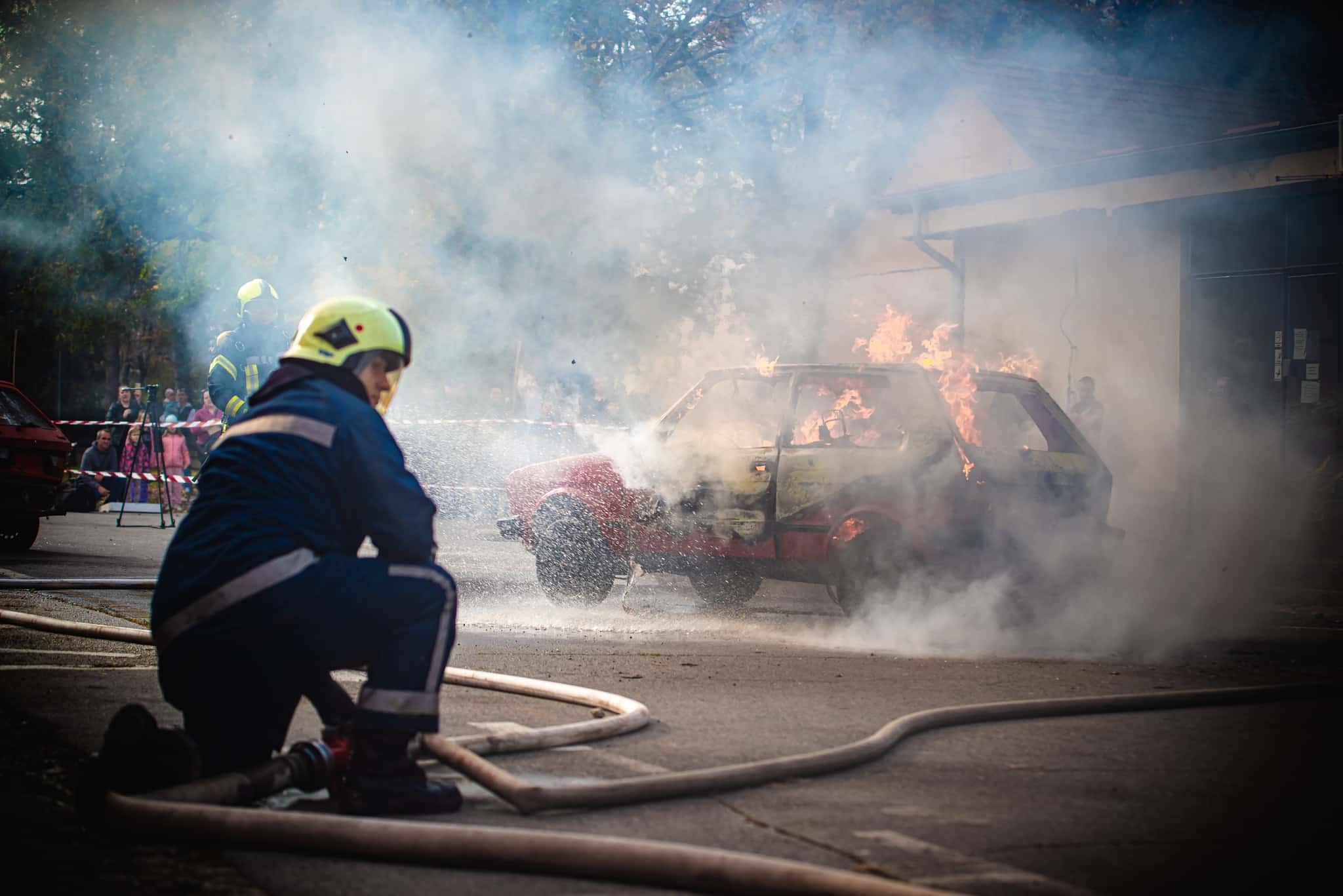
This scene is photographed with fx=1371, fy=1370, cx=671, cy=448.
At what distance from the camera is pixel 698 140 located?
1380 centimetres

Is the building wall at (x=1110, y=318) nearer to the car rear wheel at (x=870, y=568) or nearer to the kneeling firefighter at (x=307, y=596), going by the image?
the car rear wheel at (x=870, y=568)

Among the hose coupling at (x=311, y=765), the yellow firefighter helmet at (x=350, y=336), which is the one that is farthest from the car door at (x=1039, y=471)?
the hose coupling at (x=311, y=765)

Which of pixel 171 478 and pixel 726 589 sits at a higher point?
pixel 171 478

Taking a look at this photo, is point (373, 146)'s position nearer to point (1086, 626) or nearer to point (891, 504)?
point (891, 504)

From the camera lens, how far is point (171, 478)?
18672mm

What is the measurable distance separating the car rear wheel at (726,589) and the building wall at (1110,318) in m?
6.92

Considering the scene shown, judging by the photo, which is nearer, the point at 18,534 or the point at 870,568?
the point at 870,568

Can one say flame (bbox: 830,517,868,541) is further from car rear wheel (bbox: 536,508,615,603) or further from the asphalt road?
car rear wheel (bbox: 536,508,615,603)

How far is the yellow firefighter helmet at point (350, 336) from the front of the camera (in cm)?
418

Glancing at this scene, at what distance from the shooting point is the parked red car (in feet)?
41.3

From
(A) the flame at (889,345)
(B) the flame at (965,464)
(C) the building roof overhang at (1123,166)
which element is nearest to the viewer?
(B) the flame at (965,464)

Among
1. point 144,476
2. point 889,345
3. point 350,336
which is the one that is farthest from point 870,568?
point 144,476

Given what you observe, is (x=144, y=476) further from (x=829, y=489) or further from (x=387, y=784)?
(x=387, y=784)

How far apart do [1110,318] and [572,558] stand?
9811 mm
